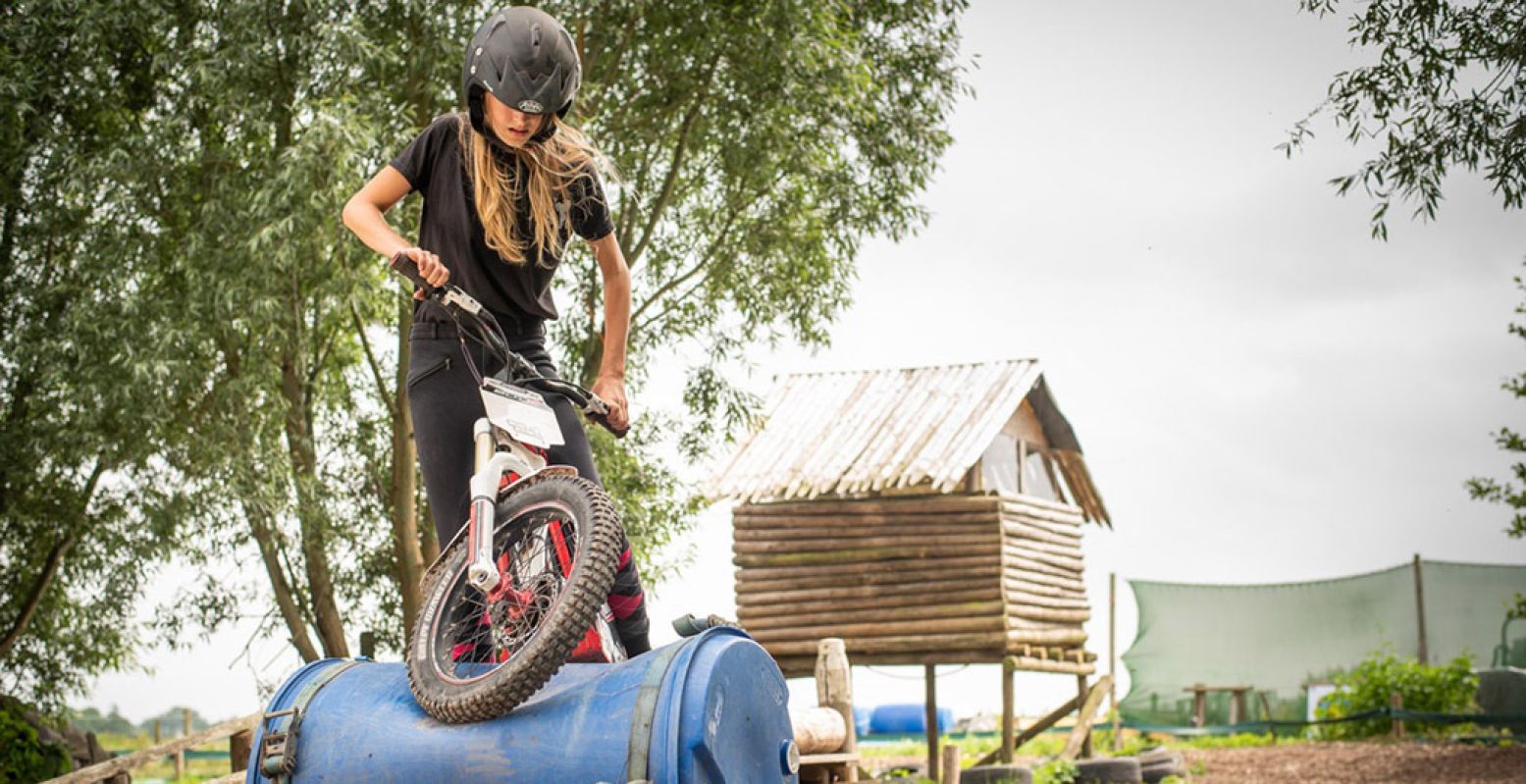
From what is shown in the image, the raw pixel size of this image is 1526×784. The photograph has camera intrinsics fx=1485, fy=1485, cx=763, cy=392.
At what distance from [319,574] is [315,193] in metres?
4.32

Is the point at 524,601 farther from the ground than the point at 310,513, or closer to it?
closer to it

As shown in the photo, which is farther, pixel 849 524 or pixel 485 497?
pixel 849 524

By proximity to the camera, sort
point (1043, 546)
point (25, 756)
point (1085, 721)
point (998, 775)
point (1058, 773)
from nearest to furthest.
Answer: point (25, 756) → point (998, 775) → point (1058, 773) → point (1085, 721) → point (1043, 546)

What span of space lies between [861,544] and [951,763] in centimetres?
770

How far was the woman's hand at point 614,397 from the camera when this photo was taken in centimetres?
462

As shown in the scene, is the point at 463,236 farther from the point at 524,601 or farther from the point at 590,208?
the point at 524,601

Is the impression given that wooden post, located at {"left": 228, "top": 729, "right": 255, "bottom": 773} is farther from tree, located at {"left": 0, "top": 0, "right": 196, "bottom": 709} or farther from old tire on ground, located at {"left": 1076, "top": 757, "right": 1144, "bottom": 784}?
old tire on ground, located at {"left": 1076, "top": 757, "right": 1144, "bottom": 784}

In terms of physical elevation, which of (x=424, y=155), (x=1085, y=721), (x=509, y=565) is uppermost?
(x=424, y=155)

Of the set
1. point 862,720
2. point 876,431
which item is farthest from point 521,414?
point 862,720

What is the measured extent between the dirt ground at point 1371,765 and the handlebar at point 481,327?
11.3m

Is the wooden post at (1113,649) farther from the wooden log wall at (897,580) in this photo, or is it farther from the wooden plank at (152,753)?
the wooden plank at (152,753)

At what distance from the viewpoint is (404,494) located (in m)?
14.0

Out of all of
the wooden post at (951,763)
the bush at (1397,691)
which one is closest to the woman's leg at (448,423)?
the wooden post at (951,763)

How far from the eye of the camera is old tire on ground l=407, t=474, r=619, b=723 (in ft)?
11.8
